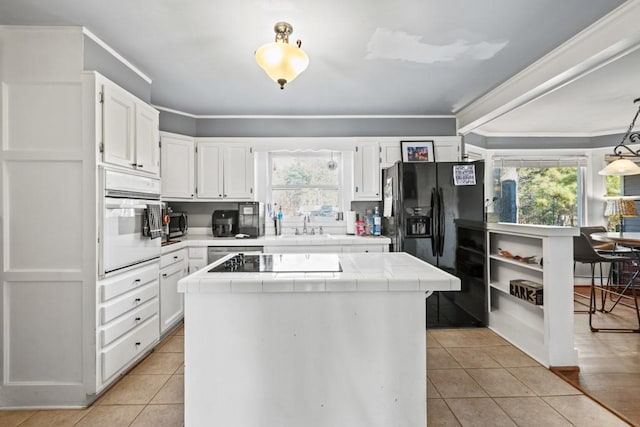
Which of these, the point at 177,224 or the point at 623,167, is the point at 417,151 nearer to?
the point at 623,167

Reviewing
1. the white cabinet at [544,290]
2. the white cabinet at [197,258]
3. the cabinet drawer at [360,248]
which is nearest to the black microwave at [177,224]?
the white cabinet at [197,258]

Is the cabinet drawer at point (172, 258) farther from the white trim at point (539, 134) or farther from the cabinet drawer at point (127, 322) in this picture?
the white trim at point (539, 134)

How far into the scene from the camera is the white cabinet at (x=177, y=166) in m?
3.83

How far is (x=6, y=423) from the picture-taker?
1998 mm

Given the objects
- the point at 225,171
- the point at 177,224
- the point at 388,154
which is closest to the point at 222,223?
the point at 177,224

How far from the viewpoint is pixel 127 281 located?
2.48 m

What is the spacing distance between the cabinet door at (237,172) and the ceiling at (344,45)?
520mm

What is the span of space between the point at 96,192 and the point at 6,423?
4.80ft

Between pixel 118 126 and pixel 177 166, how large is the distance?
1537 millimetres

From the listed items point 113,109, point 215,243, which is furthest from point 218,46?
point 215,243

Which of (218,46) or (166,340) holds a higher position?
(218,46)

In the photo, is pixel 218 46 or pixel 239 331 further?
pixel 218 46

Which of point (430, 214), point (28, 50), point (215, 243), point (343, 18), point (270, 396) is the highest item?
point (343, 18)

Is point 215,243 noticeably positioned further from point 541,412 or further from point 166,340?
point 541,412
